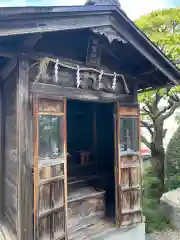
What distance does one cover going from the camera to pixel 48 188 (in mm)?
3943

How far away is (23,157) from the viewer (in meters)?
3.71

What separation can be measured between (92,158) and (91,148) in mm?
302

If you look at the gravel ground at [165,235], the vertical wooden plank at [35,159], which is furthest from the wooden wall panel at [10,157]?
the gravel ground at [165,235]

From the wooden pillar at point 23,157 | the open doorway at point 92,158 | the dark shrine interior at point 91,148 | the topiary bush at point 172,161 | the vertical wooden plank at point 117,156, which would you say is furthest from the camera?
the topiary bush at point 172,161

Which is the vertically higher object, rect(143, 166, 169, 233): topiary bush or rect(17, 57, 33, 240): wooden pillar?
rect(17, 57, 33, 240): wooden pillar

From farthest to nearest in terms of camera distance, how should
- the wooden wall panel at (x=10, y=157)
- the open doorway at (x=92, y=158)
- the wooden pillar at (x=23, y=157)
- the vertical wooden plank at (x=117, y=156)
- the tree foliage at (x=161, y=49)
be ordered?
the tree foliage at (x=161, y=49) < the open doorway at (x=92, y=158) < the vertical wooden plank at (x=117, y=156) < the wooden wall panel at (x=10, y=157) < the wooden pillar at (x=23, y=157)

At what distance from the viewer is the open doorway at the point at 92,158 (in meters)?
5.77

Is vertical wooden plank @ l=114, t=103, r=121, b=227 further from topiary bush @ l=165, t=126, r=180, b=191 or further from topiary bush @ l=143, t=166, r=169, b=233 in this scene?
topiary bush @ l=165, t=126, r=180, b=191

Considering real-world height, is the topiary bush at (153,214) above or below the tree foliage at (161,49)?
below

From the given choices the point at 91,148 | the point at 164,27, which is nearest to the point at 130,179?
the point at 91,148

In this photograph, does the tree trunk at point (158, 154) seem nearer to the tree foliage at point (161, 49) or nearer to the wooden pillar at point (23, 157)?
the tree foliage at point (161, 49)

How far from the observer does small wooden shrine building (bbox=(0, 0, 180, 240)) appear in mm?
3695

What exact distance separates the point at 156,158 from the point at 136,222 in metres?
5.57

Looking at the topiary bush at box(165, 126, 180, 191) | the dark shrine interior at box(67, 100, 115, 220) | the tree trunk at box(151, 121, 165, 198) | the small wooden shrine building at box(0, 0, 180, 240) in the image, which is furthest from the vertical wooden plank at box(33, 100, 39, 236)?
the topiary bush at box(165, 126, 180, 191)
